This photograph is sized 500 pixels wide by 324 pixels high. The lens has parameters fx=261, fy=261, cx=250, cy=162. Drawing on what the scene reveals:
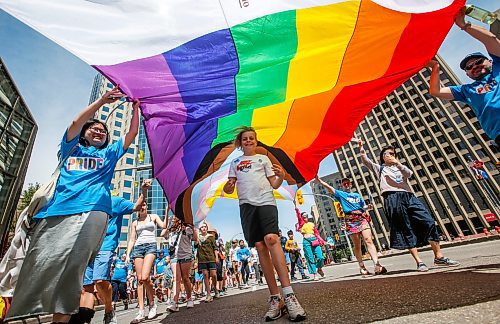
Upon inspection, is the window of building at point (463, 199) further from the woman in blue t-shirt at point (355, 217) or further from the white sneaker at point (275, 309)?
the white sneaker at point (275, 309)

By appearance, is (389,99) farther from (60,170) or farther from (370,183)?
(60,170)

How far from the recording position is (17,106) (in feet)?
46.8

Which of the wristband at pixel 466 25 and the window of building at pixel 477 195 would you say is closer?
the wristband at pixel 466 25

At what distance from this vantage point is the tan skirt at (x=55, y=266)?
1577 millimetres

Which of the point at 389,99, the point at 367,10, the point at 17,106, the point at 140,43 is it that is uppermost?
the point at 389,99

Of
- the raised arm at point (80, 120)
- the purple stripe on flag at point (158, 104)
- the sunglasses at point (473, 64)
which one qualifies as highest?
the purple stripe on flag at point (158, 104)

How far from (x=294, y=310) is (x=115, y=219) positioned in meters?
2.94

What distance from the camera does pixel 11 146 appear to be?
43.8 ft

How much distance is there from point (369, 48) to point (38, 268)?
376 cm

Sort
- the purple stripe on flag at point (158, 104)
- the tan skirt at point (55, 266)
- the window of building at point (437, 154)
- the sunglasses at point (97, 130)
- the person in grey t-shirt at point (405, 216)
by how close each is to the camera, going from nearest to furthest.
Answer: the tan skirt at point (55, 266) → the sunglasses at point (97, 130) → the purple stripe on flag at point (158, 104) → the person in grey t-shirt at point (405, 216) → the window of building at point (437, 154)

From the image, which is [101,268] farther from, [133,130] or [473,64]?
A: [473,64]

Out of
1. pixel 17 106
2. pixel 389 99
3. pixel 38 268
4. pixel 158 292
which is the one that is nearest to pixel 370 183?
pixel 389 99

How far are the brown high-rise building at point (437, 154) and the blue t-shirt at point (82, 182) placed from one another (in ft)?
182

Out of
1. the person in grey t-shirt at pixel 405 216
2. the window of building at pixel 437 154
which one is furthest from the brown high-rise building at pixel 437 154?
the person in grey t-shirt at pixel 405 216
